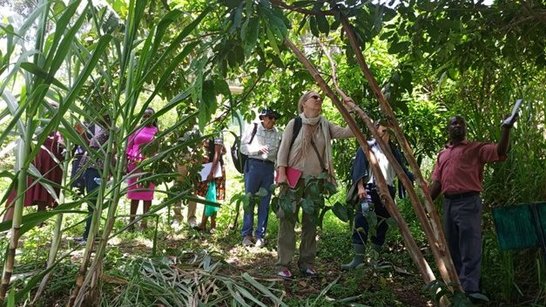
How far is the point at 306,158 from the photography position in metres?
3.50

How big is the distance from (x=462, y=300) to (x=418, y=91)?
3.56 metres

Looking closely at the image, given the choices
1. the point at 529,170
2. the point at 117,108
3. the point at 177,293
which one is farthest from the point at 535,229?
the point at 117,108

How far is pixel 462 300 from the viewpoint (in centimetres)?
214

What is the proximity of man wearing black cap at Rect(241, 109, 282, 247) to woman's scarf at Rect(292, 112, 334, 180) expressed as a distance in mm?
1176

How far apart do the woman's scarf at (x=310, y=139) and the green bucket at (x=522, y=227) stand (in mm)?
1216

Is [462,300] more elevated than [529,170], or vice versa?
[529,170]

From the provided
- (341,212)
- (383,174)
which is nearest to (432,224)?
(341,212)

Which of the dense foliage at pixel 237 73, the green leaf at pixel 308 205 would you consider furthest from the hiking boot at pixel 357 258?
the green leaf at pixel 308 205

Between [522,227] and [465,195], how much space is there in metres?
0.43

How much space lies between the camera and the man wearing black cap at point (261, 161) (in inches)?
186

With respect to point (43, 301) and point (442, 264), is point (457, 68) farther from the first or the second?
point (43, 301)

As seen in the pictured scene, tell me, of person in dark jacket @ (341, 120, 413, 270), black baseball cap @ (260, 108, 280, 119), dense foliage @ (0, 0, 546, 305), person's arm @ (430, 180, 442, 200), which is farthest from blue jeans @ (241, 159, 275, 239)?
person's arm @ (430, 180, 442, 200)

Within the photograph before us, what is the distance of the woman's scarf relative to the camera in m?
3.49

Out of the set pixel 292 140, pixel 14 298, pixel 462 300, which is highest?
Result: pixel 292 140
